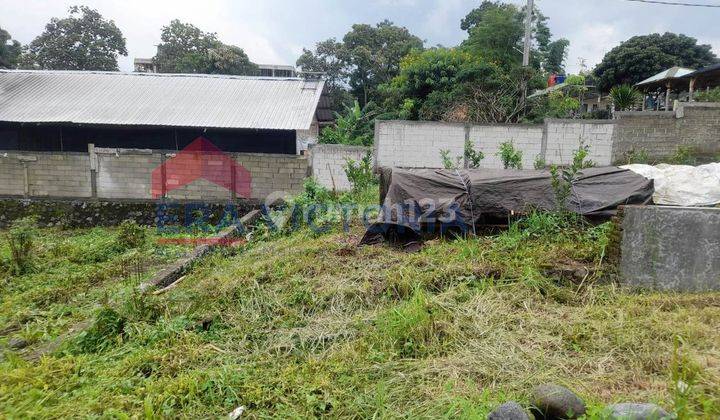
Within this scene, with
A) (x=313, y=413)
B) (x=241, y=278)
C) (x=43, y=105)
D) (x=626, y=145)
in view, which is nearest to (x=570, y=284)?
(x=313, y=413)

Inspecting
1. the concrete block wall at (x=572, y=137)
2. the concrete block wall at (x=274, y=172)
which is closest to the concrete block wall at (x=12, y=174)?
the concrete block wall at (x=274, y=172)

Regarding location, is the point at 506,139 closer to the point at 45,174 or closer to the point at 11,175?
the point at 45,174

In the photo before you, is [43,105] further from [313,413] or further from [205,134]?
[313,413]

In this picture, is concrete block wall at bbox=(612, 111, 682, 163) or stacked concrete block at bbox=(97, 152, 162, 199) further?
concrete block wall at bbox=(612, 111, 682, 163)

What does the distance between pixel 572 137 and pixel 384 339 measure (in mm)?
8781

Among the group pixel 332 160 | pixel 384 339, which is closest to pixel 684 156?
pixel 332 160

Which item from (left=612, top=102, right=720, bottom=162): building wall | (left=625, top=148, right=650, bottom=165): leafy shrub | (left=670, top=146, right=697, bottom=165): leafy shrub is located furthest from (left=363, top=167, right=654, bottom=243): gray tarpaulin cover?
(left=670, top=146, right=697, bottom=165): leafy shrub

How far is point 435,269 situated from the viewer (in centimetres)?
411

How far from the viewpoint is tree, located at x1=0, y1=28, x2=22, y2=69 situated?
2277cm

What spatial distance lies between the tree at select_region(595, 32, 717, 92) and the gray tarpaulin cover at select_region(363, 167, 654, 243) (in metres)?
18.3

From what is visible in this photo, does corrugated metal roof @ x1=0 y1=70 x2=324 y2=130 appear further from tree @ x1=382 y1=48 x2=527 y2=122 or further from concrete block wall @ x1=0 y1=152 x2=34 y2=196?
tree @ x1=382 y1=48 x2=527 y2=122

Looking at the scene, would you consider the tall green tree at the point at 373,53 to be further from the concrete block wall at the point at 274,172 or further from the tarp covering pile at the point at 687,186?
the tarp covering pile at the point at 687,186

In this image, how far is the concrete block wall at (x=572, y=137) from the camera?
395 inches

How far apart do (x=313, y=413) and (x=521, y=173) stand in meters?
4.03
